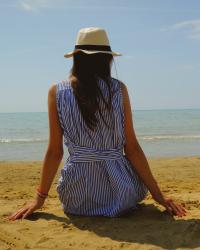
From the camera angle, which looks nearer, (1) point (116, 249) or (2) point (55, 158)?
(1) point (116, 249)

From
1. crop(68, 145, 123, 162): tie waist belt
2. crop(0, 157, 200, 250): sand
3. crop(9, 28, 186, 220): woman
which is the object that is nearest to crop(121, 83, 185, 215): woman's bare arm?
crop(9, 28, 186, 220): woman

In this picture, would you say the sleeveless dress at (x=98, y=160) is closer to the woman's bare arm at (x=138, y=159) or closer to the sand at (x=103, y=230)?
the woman's bare arm at (x=138, y=159)

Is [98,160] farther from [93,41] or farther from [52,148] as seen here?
[93,41]

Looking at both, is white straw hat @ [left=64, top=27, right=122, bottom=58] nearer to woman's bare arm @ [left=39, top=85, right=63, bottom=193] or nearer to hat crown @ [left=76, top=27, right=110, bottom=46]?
hat crown @ [left=76, top=27, right=110, bottom=46]

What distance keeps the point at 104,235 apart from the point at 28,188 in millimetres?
3769

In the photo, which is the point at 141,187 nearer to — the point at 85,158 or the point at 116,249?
the point at 85,158

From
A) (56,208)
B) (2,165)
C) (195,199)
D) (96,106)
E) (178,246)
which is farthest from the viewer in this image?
(2,165)

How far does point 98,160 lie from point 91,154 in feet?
0.24

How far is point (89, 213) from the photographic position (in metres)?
3.74

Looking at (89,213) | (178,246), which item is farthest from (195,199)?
(178,246)

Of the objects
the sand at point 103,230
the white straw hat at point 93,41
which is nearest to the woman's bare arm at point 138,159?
the sand at point 103,230

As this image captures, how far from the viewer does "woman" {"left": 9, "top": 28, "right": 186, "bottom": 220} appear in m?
3.53

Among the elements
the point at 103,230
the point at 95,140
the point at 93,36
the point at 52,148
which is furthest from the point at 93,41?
the point at 103,230

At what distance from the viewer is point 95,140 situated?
142 inches
